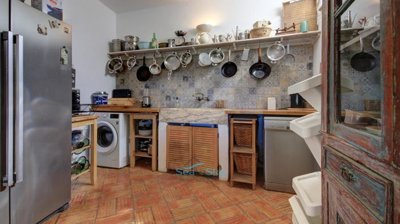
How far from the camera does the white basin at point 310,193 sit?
94 cm

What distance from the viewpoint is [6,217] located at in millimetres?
1227

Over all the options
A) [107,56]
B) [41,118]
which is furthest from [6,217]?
[107,56]

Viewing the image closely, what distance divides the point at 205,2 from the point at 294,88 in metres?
2.61

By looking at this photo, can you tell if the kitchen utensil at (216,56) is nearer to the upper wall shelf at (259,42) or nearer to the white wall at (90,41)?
the upper wall shelf at (259,42)

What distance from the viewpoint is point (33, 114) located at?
138 cm

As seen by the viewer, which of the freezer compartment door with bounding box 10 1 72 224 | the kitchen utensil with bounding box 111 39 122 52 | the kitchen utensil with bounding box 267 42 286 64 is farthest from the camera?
the kitchen utensil with bounding box 111 39 122 52

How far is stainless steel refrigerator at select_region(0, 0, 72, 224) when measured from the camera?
1.18 metres

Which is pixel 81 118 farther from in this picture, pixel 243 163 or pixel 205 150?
pixel 243 163

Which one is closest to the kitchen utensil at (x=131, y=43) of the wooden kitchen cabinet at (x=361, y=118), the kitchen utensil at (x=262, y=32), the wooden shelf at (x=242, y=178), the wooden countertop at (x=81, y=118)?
the wooden countertop at (x=81, y=118)

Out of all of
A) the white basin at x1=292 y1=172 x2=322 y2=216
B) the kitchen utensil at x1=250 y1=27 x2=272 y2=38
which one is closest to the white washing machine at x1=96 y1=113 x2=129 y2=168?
the kitchen utensil at x1=250 y1=27 x2=272 y2=38

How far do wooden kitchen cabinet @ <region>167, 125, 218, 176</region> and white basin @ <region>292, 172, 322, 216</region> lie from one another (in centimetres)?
125

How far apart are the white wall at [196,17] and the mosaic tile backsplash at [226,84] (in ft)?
1.46

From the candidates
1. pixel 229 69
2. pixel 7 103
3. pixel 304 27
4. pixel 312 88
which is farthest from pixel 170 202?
pixel 304 27

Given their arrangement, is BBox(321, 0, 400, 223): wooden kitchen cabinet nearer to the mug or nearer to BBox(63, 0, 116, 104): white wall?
the mug
